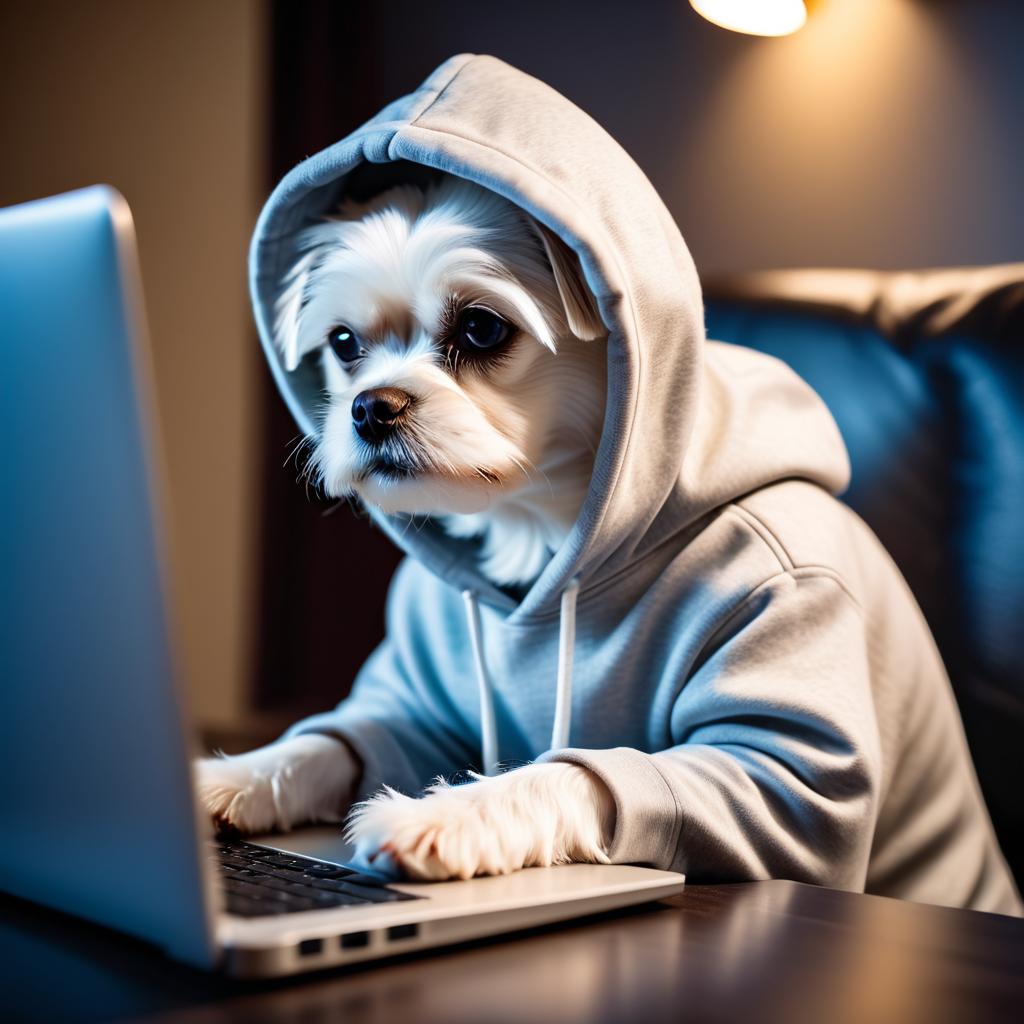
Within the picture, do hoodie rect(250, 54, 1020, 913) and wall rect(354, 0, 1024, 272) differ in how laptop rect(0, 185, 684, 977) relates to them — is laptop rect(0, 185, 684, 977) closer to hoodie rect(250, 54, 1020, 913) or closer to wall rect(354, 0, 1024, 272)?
hoodie rect(250, 54, 1020, 913)

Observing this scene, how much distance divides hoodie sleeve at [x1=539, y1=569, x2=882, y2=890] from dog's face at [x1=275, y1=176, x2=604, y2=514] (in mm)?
272

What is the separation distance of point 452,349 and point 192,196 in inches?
74.2

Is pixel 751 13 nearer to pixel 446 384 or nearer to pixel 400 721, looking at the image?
pixel 446 384

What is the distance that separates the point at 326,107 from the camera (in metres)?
2.63

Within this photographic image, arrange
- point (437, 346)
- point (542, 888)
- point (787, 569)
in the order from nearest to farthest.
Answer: point (542, 888), point (787, 569), point (437, 346)

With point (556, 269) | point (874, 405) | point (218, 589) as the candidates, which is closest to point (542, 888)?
point (556, 269)

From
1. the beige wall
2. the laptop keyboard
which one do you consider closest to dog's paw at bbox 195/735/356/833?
the laptop keyboard

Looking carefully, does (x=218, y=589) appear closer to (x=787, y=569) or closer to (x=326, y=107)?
(x=326, y=107)

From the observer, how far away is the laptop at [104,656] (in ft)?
1.58

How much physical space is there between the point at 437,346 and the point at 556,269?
144mm

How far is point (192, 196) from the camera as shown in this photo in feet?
9.04

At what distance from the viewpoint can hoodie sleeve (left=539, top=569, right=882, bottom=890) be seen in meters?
0.81

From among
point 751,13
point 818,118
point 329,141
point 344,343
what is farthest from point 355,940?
point 329,141

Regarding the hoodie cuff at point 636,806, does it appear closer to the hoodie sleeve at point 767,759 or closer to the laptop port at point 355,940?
the hoodie sleeve at point 767,759
